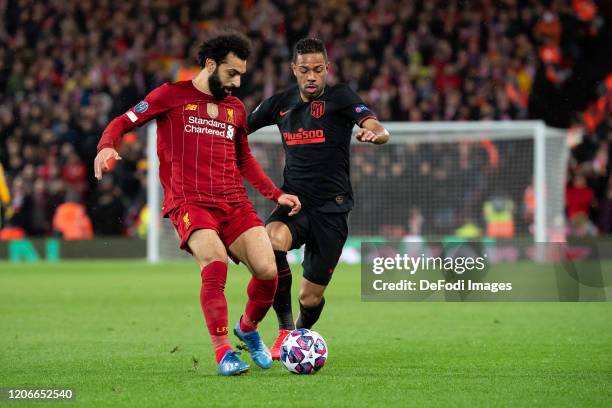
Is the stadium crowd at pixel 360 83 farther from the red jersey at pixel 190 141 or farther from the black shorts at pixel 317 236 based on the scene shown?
the red jersey at pixel 190 141

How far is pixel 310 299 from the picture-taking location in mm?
7934

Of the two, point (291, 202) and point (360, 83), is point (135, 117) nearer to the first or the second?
point (291, 202)

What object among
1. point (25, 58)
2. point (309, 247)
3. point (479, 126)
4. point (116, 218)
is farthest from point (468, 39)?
point (309, 247)

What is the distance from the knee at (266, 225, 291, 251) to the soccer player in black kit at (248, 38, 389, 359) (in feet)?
0.05

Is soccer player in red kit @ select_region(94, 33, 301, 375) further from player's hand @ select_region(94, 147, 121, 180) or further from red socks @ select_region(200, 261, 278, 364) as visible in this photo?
player's hand @ select_region(94, 147, 121, 180)

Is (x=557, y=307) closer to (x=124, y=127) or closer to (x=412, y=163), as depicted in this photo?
(x=124, y=127)

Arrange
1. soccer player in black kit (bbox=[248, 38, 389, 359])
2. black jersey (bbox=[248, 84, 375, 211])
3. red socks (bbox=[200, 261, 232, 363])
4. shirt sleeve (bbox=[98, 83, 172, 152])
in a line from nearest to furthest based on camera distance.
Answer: red socks (bbox=[200, 261, 232, 363]), shirt sleeve (bbox=[98, 83, 172, 152]), soccer player in black kit (bbox=[248, 38, 389, 359]), black jersey (bbox=[248, 84, 375, 211])

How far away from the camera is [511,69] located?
21141 mm

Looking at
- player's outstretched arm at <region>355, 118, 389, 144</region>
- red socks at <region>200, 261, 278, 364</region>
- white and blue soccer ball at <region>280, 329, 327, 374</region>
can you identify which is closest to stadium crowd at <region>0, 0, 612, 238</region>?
player's outstretched arm at <region>355, 118, 389, 144</region>

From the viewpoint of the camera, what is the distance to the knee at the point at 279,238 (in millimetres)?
7602

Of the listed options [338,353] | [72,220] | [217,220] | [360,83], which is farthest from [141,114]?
[360,83]

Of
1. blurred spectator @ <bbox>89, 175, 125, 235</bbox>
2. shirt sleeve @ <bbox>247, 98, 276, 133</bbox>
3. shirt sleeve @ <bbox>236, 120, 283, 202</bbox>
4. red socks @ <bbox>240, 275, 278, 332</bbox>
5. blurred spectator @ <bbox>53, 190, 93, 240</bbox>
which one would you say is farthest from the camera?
blurred spectator @ <bbox>53, 190, 93, 240</bbox>

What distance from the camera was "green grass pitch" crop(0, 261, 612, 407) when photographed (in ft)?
19.4

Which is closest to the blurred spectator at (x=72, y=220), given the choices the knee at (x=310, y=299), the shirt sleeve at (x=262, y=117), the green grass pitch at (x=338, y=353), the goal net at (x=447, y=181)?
the goal net at (x=447, y=181)
